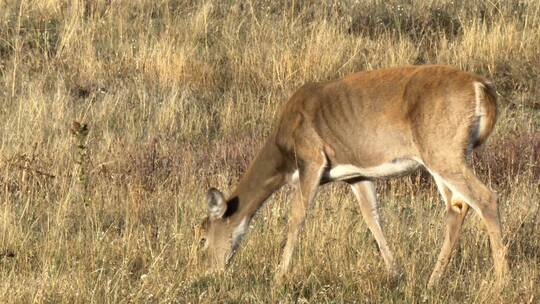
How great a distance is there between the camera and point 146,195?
9.55 metres

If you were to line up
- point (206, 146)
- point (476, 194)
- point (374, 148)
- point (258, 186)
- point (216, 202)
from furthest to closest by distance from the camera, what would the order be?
point (206, 146) < point (258, 186) < point (216, 202) < point (374, 148) < point (476, 194)

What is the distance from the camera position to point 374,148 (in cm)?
794

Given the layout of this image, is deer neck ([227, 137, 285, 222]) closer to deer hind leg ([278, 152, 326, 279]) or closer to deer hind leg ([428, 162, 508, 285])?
deer hind leg ([278, 152, 326, 279])

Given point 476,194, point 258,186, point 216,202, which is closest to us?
point 476,194

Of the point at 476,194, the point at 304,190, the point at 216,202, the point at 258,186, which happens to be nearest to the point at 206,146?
the point at 258,186

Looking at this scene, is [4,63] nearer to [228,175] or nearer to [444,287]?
[228,175]

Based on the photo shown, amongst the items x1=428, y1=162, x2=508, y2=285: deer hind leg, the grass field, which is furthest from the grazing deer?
the grass field

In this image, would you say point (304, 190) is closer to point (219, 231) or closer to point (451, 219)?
point (219, 231)

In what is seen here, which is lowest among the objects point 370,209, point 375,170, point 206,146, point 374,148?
point 206,146

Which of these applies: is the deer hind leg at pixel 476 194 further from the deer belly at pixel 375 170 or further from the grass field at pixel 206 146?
the deer belly at pixel 375 170

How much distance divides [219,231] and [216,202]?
217mm

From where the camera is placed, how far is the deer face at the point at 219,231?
26.5 ft

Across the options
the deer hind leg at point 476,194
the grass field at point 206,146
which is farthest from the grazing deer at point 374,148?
the grass field at point 206,146

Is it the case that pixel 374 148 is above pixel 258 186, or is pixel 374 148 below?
above
